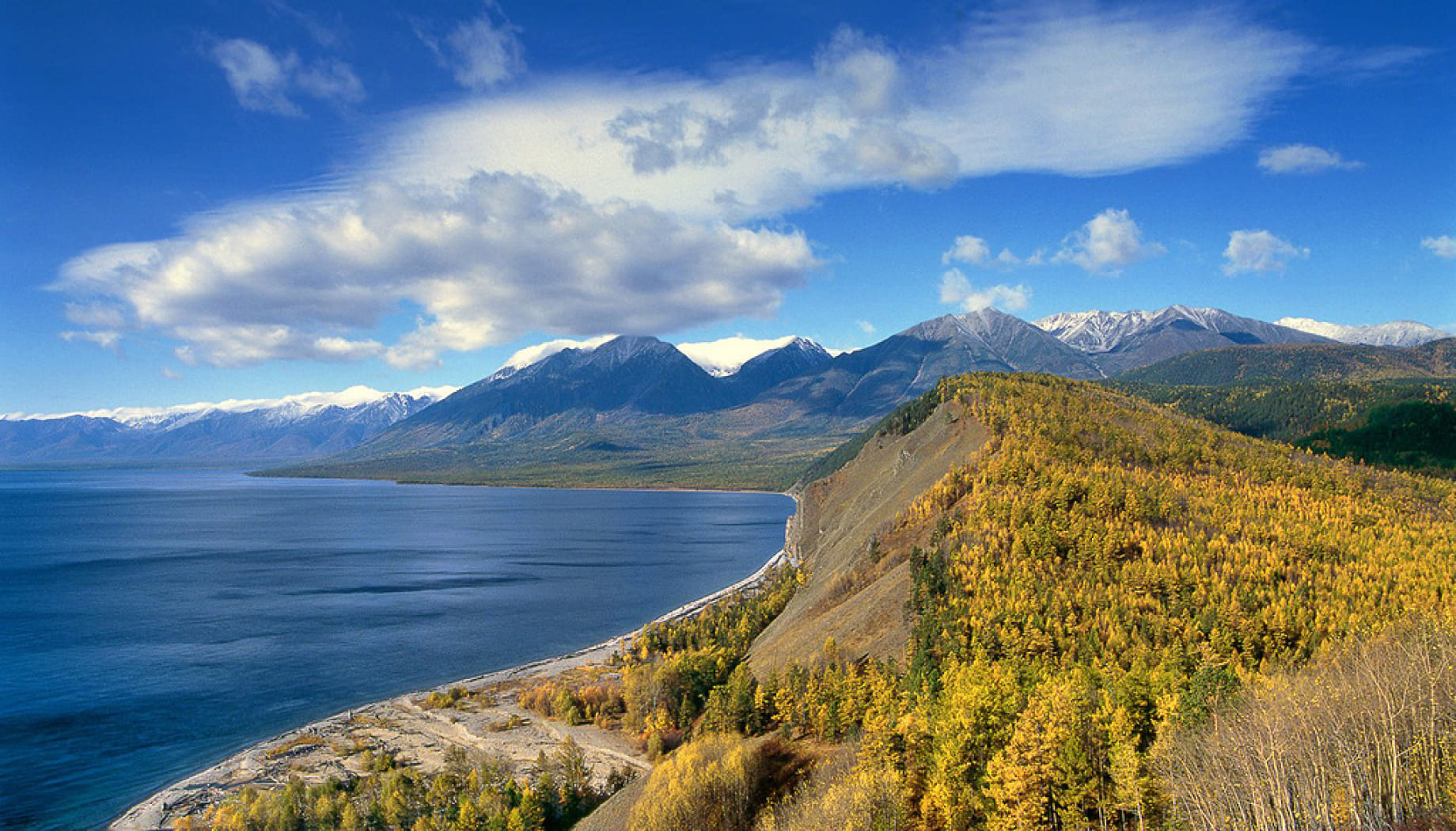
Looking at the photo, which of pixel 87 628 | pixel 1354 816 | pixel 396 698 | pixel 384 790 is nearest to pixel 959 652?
pixel 1354 816

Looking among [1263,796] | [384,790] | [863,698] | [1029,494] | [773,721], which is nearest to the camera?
[1263,796]

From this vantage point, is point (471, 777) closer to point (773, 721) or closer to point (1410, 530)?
point (773, 721)

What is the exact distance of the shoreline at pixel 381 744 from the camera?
7294 centimetres

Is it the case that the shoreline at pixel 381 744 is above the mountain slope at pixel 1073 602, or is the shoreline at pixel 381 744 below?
below

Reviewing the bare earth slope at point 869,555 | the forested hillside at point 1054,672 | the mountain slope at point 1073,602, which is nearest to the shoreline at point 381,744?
the forested hillside at point 1054,672

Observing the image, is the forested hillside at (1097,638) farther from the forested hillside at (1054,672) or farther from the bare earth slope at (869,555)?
the bare earth slope at (869,555)

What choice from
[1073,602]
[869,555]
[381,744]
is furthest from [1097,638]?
[381,744]

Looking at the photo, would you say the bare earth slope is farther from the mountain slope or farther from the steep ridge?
the mountain slope

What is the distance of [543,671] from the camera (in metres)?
115

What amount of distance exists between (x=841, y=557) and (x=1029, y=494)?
36711mm

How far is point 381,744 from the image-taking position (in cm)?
8594

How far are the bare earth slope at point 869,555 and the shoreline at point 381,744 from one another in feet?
82.4

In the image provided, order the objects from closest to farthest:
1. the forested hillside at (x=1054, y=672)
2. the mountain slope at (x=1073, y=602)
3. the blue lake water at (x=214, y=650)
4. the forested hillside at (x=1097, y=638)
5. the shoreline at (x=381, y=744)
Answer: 1. the forested hillside at (x=1054, y=672)
2. the forested hillside at (x=1097, y=638)
3. the mountain slope at (x=1073, y=602)
4. the shoreline at (x=381, y=744)
5. the blue lake water at (x=214, y=650)

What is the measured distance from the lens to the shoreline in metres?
72.9
